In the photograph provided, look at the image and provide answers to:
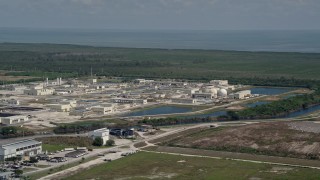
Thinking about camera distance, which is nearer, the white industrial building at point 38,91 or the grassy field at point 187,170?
the grassy field at point 187,170

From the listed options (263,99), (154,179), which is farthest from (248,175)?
(263,99)

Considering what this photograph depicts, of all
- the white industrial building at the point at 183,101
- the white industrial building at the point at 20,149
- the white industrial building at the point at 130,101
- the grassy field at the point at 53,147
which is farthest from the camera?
the white industrial building at the point at 183,101

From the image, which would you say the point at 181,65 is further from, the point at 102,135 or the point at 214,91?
the point at 102,135

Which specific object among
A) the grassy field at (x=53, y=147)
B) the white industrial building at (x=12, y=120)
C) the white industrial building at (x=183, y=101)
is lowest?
the grassy field at (x=53, y=147)

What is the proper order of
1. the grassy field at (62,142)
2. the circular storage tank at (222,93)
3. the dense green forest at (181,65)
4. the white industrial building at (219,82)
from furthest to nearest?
the dense green forest at (181,65), the white industrial building at (219,82), the circular storage tank at (222,93), the grassy field at (62,142)

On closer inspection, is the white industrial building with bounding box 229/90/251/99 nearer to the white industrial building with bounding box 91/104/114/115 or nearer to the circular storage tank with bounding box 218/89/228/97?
the circular storage tank with bounding box 218/89/228/97

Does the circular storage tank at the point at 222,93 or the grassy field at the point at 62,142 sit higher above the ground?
the circular storage tank at the point at 222,93

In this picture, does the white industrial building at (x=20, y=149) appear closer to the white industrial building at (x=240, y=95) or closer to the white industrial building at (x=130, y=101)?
the white industrial building at (x=130, y=101)

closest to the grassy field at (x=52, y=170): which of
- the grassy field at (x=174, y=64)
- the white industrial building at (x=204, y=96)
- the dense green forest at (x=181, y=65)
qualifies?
the white industrial building at (x=204, y=96)

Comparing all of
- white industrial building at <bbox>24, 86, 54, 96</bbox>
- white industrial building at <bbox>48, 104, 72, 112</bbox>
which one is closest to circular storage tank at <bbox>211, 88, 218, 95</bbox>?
white industrial building at <bbox>48, 104, 72, 112</bbox>
